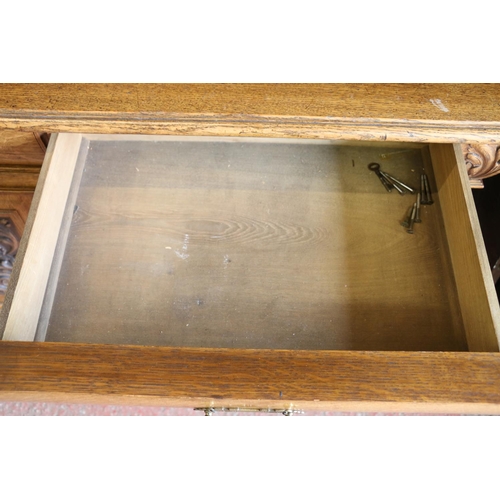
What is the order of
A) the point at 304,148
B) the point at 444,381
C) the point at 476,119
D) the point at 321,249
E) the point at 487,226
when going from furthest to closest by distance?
the point at 487,226
the point at 304,148
the point at 321,249
the point at 476,119
the point at 444,381

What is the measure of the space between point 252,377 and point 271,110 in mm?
422

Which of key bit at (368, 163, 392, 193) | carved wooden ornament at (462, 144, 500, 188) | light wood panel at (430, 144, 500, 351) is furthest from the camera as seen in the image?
key bit at (368, 163, 392, 193)

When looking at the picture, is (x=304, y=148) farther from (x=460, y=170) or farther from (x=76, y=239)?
(x=76, y=239)

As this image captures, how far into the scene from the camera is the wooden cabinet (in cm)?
63

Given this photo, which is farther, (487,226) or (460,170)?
(487,226)

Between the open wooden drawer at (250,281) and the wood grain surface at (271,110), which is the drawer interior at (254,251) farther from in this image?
the wood grain surface at (271,110)

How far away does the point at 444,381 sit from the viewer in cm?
63

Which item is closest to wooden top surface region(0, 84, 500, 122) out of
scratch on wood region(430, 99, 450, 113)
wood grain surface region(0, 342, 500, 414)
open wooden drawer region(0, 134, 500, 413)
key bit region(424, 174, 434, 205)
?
scratch on wood region(430, 99, 450, 113)

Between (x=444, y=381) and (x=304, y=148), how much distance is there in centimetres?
57

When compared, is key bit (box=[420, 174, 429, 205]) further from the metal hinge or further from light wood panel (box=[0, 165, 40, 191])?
light wood panel (box=[0, 165, 40, 191])

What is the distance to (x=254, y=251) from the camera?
903mm

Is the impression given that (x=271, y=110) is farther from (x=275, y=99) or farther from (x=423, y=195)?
(x=423, y=195)

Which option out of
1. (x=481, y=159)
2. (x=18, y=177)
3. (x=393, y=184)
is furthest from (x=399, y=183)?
(x=18, y=177)

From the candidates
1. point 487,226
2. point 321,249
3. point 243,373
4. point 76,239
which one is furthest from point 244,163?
point 487,226
